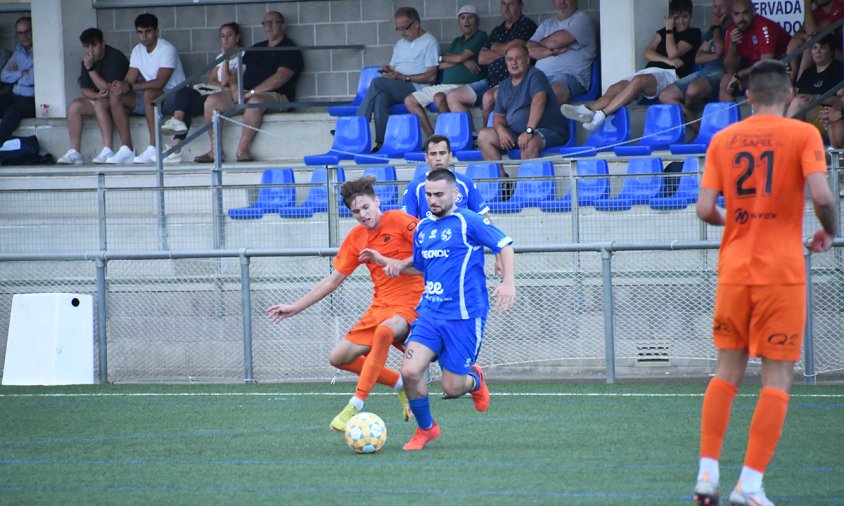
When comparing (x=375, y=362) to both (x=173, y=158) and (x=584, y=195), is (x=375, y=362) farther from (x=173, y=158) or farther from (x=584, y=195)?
(x=173, y=158)

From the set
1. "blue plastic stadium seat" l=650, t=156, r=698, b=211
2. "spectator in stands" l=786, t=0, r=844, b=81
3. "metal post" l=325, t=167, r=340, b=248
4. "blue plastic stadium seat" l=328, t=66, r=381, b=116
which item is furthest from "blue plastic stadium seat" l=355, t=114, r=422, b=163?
"spectator in stands" l=786, t=0, r=844, b=81

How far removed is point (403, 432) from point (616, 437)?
4.65 ft

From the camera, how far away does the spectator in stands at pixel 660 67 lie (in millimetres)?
14273

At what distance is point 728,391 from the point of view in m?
5.29

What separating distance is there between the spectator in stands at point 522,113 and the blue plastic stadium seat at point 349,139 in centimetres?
177

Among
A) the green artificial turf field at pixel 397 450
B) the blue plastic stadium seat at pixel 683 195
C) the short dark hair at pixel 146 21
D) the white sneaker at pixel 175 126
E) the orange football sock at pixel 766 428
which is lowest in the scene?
the green artificial turf field at pixel 397 450

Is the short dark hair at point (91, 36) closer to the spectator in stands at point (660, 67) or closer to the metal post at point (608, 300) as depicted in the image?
the spectator in stands at point (660, 67)

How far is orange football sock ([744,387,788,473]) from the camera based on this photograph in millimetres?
5129

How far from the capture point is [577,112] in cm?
1413

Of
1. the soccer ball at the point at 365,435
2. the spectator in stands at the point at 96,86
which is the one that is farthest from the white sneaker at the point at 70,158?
the soccer ball at the point at 365,435

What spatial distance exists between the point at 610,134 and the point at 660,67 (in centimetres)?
107

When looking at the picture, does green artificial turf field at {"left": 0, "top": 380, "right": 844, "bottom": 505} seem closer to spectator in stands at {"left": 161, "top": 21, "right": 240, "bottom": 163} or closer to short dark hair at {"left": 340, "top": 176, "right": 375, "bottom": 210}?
short dark hair at {"left": 340, "top": 176, "right": 375, "bottom": 210}

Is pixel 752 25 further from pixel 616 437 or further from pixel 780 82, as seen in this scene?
pixel 780 82

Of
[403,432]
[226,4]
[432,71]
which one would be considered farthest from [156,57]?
[403,432]
